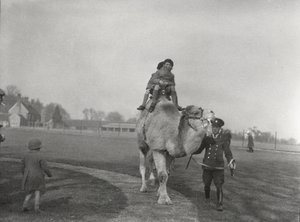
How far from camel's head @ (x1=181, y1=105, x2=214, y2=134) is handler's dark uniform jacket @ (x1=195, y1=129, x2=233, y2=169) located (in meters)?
0.51

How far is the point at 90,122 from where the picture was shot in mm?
103375

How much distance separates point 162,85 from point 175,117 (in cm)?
131

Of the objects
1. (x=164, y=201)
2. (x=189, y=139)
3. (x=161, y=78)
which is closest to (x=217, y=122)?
(x=189, y=139)

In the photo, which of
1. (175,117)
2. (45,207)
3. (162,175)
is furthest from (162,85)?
(45,207)

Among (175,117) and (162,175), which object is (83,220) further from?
(175,117)

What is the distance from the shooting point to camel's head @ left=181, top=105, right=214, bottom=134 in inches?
290

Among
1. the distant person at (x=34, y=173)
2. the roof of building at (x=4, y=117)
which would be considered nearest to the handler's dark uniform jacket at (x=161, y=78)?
the distant person at (x=34, y=173)

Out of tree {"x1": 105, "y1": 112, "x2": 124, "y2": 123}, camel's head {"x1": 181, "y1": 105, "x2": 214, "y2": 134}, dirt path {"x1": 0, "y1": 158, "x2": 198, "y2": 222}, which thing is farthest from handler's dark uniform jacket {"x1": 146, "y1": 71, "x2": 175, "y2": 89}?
tree {"x1": 105, "y1": 112, "x2": 124, "y2": 123}

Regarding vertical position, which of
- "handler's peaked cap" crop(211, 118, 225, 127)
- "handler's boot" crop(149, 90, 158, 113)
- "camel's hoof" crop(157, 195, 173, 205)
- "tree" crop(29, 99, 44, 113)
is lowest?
"camel's hoof" crop(157, 195, 173, 205)

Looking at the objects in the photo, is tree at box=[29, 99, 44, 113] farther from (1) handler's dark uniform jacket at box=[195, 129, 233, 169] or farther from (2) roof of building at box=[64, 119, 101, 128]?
(1) handler's dark uniform jacket at box=[195, 129, 233, 169]

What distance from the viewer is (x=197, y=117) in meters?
7.37

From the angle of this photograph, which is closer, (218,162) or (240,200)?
(218,162)

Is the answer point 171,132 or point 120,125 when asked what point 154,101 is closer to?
point 171,132

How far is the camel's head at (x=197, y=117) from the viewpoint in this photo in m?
7.36
